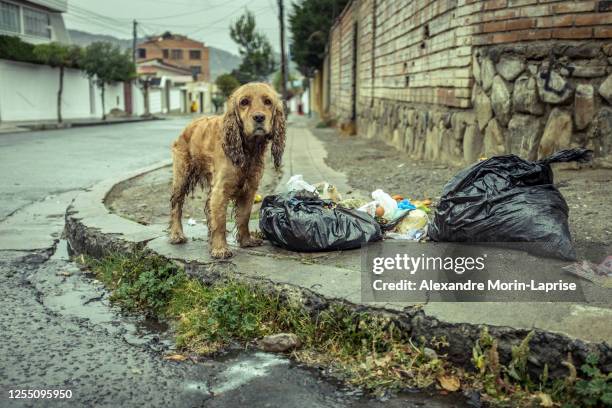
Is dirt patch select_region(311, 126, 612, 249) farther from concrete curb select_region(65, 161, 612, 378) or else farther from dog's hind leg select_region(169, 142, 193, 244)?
dog's hind leg select_region(169, 142, 193, 244)

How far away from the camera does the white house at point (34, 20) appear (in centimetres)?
3478

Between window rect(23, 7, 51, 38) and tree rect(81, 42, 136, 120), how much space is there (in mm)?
4527

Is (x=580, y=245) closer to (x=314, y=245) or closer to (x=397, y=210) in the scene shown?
(x=397, y=210)

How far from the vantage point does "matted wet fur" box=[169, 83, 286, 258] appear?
3799mm

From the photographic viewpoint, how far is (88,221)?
550cm

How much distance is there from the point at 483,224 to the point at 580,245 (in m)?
0.81

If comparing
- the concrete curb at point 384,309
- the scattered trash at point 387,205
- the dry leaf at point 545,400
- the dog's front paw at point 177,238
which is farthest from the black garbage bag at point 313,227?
the dry leaf at point 545,400

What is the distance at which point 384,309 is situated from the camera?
123 inches

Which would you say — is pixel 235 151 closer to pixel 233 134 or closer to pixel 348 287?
pixel 233 134

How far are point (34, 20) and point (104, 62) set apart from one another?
20.9 feet

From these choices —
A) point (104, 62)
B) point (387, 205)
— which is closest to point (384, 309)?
point (387, 205)

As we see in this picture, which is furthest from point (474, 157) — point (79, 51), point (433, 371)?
point (79, 51)

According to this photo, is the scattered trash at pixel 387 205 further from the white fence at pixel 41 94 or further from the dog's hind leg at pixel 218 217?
the white fence at pixel 41 94

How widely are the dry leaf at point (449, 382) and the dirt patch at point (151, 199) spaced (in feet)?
11.2
